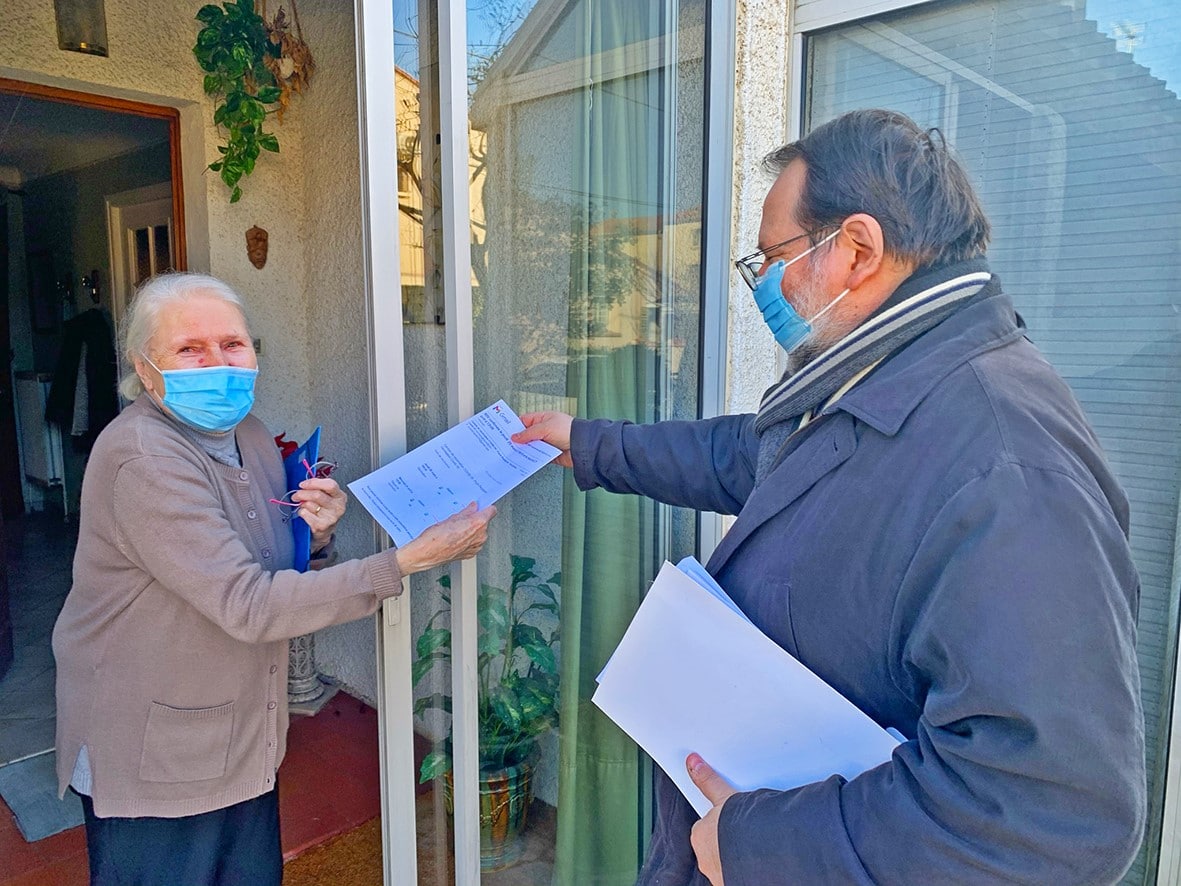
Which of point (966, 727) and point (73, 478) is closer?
point (966, 727)

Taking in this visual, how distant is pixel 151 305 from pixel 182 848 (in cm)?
104

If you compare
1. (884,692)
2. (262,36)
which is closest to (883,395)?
(884,692)

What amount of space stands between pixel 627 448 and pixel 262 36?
2.45 m

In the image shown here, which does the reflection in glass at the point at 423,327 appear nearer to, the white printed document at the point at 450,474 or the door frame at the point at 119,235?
the white printed document at the point at 450,474

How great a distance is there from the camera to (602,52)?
2045 millimetres

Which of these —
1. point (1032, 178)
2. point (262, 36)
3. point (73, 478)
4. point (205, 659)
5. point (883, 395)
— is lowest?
point (73, 478)

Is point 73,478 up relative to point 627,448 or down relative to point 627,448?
down

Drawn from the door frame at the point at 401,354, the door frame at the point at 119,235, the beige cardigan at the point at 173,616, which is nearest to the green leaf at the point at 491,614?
the door frame at the point at 401,354

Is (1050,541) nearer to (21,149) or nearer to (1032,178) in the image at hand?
(1032,178)

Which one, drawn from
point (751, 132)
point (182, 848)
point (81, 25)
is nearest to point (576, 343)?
point (751, 132)

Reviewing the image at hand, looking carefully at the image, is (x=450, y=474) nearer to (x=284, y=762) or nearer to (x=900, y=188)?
(x=900, y=188)

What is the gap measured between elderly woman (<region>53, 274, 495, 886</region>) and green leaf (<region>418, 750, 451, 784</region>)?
326mm

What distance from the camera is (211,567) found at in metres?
1.32

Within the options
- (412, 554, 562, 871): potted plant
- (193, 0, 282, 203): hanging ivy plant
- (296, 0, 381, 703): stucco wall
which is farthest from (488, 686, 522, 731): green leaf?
(193, 0, 282, 203): hanging ivy plant
